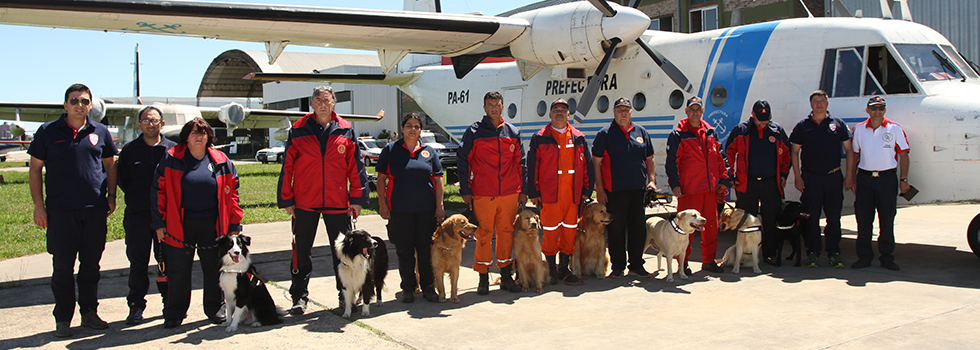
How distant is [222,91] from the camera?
61062 mm

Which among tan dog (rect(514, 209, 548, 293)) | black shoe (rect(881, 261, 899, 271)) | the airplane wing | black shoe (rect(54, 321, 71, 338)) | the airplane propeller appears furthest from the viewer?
the airplane propeller

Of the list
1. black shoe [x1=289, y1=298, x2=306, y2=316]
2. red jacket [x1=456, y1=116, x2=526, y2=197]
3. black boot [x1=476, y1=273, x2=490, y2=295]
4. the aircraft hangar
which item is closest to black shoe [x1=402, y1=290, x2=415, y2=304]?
black boot [x1=476, y1=273, x2=490, y2=295]

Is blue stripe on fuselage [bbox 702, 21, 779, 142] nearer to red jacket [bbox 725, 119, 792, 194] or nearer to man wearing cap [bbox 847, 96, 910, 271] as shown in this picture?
red jacket [bbox 725, 119, 792, 194]

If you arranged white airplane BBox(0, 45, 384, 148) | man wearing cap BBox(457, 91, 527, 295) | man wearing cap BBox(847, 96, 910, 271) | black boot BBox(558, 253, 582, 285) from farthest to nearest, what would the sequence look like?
white airplane BBox(0, 45, 384, 148)
man wearing cap BBox(847, 96, 910, 271)
black boot BBox(558, 253, 582, 285)
man wearing cap BBox(457, 91, 527, 295)

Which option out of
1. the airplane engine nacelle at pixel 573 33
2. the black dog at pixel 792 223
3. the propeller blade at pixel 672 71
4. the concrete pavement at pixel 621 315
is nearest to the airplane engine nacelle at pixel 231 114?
the airplane engine nacelle at pixel 573 33

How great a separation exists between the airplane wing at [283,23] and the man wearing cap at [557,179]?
3701 mm

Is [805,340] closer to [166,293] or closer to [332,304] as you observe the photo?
[332,304]

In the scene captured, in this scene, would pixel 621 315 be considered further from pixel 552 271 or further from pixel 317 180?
pixel 317 180

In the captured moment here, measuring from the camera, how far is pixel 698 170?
6.43m

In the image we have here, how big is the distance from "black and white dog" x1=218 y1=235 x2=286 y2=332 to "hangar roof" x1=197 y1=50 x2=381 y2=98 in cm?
5044

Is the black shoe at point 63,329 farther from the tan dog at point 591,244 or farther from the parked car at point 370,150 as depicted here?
the parked car at point 370,150

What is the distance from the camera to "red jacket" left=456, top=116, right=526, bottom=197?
5617 millimetres

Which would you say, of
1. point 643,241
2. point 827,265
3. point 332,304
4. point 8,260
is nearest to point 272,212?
point 8,260

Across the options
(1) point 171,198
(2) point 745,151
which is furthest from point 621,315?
(1) point 171,198
